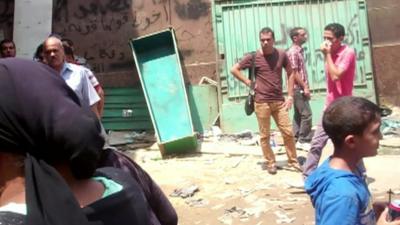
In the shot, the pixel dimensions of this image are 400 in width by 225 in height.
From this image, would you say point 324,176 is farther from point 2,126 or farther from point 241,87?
point 241,87

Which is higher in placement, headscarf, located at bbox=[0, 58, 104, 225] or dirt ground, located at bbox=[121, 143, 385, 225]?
headscarf, located at bbox=[0, 58, 104, 225]

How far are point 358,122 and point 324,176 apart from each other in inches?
10.3

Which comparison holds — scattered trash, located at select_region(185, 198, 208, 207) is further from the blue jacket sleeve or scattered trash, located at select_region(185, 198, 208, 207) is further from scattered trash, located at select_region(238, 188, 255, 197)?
the blue jacket sleeve

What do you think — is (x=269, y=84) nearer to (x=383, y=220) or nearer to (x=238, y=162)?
(x=238, y=162)

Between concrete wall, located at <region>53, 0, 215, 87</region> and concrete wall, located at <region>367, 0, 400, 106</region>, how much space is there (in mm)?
2621

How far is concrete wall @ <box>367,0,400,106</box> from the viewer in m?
9.98

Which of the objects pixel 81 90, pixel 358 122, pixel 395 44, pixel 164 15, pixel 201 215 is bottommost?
pixel 201 215

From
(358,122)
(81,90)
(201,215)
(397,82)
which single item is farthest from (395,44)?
(358,122)

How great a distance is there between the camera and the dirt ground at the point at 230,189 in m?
5.73

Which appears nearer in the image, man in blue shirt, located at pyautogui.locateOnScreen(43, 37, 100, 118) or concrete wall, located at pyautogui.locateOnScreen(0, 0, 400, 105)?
man in blue shirt, located at pyautogui.locateOnScreen(43, 37, 100, 118)

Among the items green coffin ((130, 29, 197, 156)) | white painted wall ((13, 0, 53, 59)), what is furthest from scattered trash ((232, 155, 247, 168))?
white painted wall ((13, 0, 53, 59))

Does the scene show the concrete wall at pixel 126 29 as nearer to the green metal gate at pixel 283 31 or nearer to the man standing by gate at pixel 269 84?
the green metal gate at pixel 283 31

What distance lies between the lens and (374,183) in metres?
6.45

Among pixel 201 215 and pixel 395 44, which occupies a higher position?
pixel 395 44
